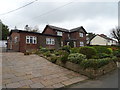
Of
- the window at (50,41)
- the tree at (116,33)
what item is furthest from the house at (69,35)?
the tree at (116,33)

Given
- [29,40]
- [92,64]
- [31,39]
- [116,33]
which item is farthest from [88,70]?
[116,33]

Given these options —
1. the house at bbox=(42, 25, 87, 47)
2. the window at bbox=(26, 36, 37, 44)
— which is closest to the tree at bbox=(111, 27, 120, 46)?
the house at bbox=(42, 25, 87, 47)

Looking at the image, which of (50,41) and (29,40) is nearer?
(29,40)

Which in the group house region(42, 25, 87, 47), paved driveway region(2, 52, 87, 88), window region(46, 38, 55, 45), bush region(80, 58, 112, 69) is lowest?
paved driveway region(2, 52, 87, 88)

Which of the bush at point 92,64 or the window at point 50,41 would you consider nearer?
the bush at point 92,64

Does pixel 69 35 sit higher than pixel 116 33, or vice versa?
pixel 116 33

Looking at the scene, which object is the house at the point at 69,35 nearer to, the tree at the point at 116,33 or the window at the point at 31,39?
the window at the point at 31,39

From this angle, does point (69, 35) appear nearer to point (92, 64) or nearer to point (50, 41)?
point (50, 41)

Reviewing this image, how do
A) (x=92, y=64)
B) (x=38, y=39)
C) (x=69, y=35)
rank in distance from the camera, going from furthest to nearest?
(x=69, y=35)
(x=38, y=39)
(x=92, y=64)

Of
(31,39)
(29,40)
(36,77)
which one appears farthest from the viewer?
(31,39)

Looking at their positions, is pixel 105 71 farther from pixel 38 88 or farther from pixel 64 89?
pixel 38 88

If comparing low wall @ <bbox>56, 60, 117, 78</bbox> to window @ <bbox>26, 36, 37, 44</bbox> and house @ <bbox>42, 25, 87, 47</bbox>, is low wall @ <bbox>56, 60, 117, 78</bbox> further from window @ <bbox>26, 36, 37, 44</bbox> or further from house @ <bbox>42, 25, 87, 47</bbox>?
house @ <bbox>42, 25, 87, 47</bbox>

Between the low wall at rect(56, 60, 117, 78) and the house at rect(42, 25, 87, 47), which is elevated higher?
the house at rect(42, 25, 87, 47)

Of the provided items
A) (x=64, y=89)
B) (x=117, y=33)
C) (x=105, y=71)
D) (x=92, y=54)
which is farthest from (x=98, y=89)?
(x=117, y=33)
